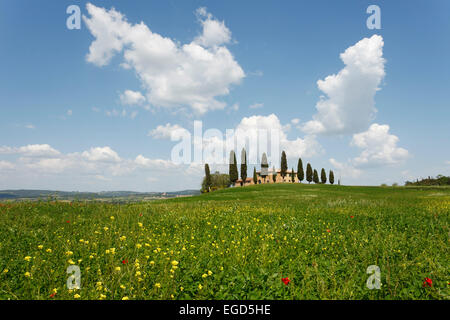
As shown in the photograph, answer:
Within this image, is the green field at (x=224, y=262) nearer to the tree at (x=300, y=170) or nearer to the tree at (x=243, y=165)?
the tree at (x=243, y=165)

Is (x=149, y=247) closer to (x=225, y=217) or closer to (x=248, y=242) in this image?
(x=248, y=242)

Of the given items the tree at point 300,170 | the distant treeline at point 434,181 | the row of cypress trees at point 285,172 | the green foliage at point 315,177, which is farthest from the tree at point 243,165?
the distant treeline at point 434,181

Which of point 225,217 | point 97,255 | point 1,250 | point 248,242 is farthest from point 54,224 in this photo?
point 248,242

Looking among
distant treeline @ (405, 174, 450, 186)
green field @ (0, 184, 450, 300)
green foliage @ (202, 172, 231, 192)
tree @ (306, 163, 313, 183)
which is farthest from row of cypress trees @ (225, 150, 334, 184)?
green field @ (0, 184, 450, 300)

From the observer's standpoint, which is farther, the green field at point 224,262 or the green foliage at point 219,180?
the green foliage at point 219,180

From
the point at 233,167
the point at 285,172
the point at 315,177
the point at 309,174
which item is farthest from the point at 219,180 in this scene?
the point at 315,177

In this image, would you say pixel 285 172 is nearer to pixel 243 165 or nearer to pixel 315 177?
pixel 315 177

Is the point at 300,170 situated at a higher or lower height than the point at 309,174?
higher

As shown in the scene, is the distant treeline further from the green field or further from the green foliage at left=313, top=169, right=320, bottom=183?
the green field

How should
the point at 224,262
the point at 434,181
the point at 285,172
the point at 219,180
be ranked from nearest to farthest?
the point at 224,262 → the point at 434,181 → the point at 285,172 → the point at 219,180
